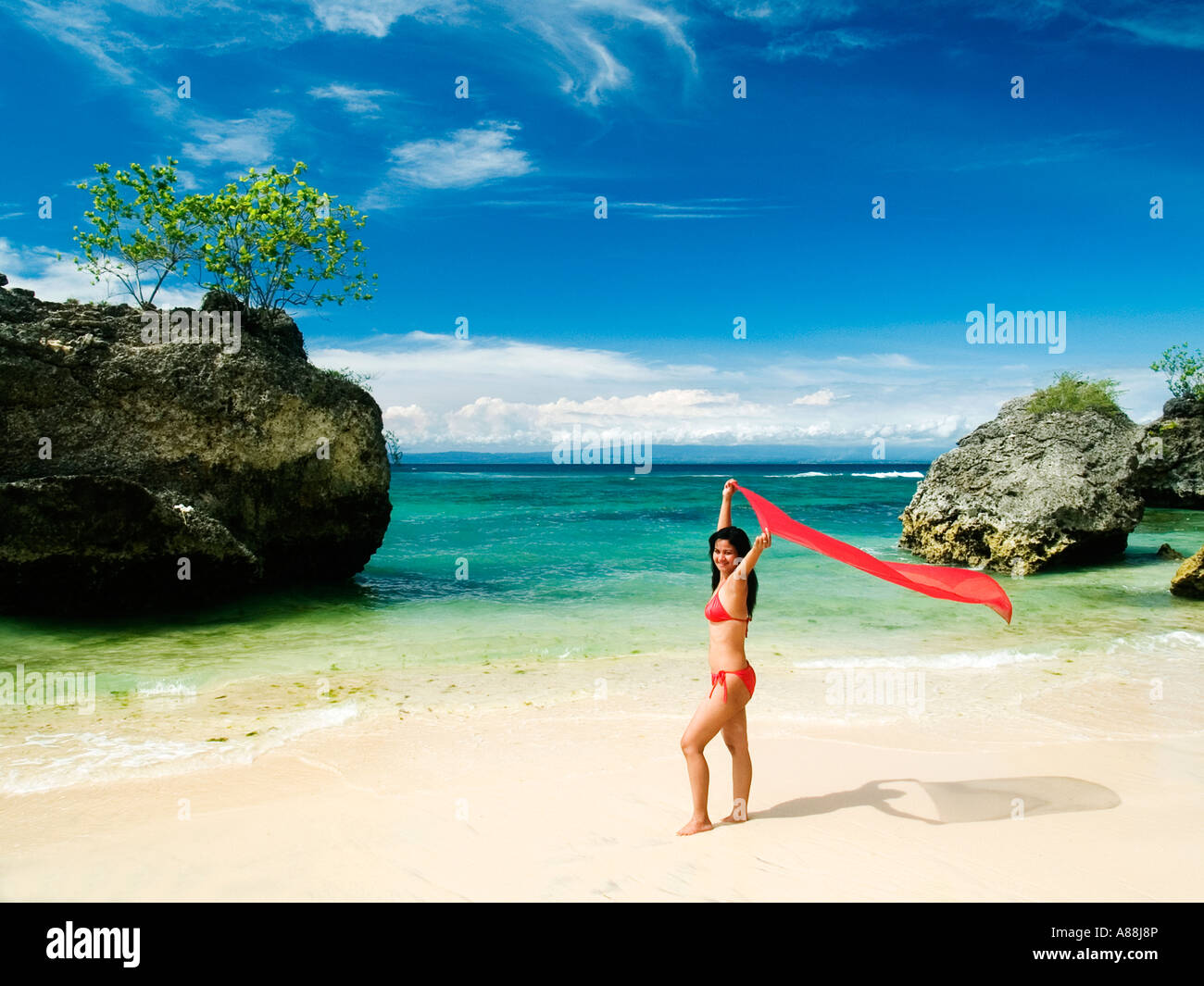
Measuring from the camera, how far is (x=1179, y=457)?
3509 centimetres

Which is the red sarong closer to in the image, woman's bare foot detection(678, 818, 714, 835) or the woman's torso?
the woman's torso

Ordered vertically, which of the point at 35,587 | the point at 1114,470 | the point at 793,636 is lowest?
the point at 793,636

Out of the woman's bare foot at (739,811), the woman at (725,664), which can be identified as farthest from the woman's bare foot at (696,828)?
the woman's bare foot at (739,811)

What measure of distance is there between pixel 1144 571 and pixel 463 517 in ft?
90.4

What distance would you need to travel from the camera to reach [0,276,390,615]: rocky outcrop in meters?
11.5

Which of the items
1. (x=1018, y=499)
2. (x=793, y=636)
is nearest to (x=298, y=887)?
(x=793, y=636)

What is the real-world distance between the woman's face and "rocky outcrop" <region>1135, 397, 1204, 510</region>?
38.1 meters

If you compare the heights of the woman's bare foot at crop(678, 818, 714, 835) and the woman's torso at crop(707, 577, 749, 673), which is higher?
the woman's torso at crop(707, 577, 749, 673)

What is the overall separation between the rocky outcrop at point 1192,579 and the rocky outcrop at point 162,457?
1604 cm

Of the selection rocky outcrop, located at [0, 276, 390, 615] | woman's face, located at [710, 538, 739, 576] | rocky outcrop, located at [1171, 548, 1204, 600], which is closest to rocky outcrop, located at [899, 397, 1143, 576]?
rocky outcrop, located at [1171, 548, 1204, 600]

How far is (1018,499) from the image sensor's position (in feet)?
59.5

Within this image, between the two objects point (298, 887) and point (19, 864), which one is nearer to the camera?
point (298, 887)

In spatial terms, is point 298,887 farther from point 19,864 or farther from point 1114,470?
point 1114,470

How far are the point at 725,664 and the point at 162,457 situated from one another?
1178 cm
